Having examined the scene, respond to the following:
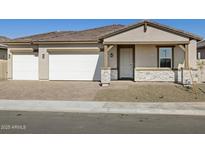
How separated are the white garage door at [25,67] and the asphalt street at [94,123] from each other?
11.5 meters

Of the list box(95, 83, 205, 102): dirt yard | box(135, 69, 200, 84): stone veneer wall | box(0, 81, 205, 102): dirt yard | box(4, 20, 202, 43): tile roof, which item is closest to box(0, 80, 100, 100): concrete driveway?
box(0, 81, 205, 102): dirt yard

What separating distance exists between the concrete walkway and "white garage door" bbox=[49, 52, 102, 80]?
323 inches

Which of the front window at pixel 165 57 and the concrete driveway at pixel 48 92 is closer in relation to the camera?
the concrete driveway at pixel 48 92

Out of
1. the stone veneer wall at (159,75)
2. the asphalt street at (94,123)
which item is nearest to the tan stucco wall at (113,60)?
the stone veneer wall at (159,75)

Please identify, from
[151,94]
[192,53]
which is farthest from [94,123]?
[192,53]

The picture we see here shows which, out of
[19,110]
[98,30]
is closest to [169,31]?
[98,30]

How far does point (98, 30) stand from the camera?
2409 centimetres

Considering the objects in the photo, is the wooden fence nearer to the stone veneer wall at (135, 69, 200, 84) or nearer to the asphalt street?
the stone veneer wall at (135, 69, 200, 84)

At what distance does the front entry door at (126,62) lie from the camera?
19.7 meters

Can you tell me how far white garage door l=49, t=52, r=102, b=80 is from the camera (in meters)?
20.4

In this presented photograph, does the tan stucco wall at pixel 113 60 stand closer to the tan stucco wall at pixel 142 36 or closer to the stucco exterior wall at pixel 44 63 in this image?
the tan stucco wall at pixel 142 36

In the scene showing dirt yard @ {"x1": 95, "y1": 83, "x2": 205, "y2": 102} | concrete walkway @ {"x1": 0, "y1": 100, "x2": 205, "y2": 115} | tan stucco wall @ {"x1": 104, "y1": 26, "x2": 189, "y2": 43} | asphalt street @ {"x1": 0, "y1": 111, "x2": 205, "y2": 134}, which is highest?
tan stucco wall @ {"x1": 104, "y1": 26, "x2": 189, "y2": 43}

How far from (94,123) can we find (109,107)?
10.6ft

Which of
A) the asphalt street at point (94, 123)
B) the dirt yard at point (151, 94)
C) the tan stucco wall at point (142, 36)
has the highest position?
the tan stucco wall at point (142, 36)
